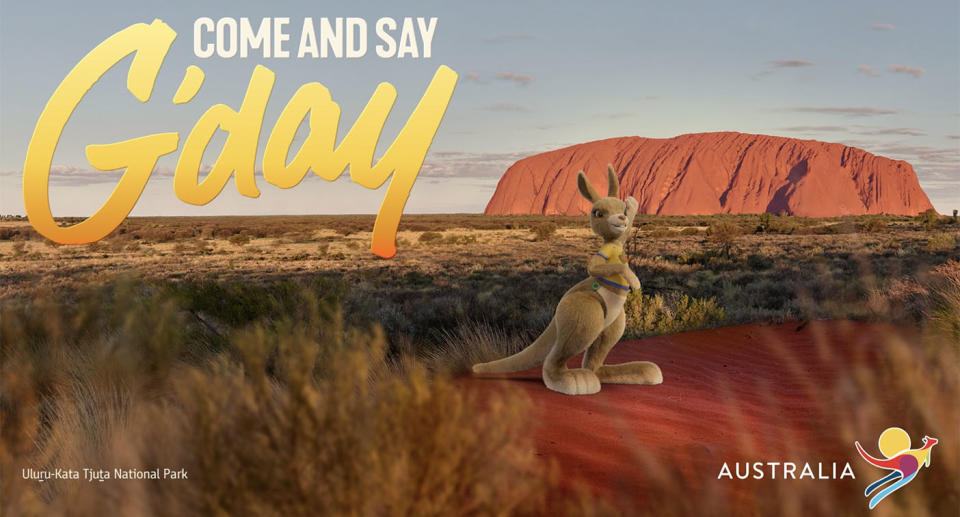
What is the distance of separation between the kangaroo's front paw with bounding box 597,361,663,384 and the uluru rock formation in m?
118

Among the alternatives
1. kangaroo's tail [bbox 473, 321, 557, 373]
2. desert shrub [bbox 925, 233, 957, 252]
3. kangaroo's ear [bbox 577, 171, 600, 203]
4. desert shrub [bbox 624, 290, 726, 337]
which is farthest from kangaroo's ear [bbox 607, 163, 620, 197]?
desert shrub [bbox 925, 233, 957, 252]

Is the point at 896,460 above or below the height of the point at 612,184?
below

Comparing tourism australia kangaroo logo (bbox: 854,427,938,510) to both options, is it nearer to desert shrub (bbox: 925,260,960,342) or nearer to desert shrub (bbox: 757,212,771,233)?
desert shrub (bbox: 925,260,960,342)

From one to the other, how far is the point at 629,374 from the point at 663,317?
12.2ft

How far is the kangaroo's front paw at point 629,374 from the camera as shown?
19.1 feet

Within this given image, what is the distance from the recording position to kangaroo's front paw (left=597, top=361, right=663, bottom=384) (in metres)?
5.81

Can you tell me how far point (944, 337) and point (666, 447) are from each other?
15.3 ft

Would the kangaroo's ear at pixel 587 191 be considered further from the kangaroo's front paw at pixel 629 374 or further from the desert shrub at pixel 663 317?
the desert shrub at pixel 663 317

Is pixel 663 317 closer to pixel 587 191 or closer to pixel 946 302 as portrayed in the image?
pixel 946 302

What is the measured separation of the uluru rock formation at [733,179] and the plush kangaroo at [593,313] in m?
118

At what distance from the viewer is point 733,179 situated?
13412 cm

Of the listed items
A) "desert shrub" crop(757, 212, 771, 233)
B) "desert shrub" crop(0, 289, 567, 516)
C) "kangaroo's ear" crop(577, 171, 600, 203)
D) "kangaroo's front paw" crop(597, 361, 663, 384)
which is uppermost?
"kangaroo's ear" crop(577, 171, 600, 203)

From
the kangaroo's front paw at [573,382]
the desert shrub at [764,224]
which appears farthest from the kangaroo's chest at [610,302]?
the desert shrub at [764,224]

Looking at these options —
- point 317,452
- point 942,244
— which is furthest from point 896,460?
point 942,244
